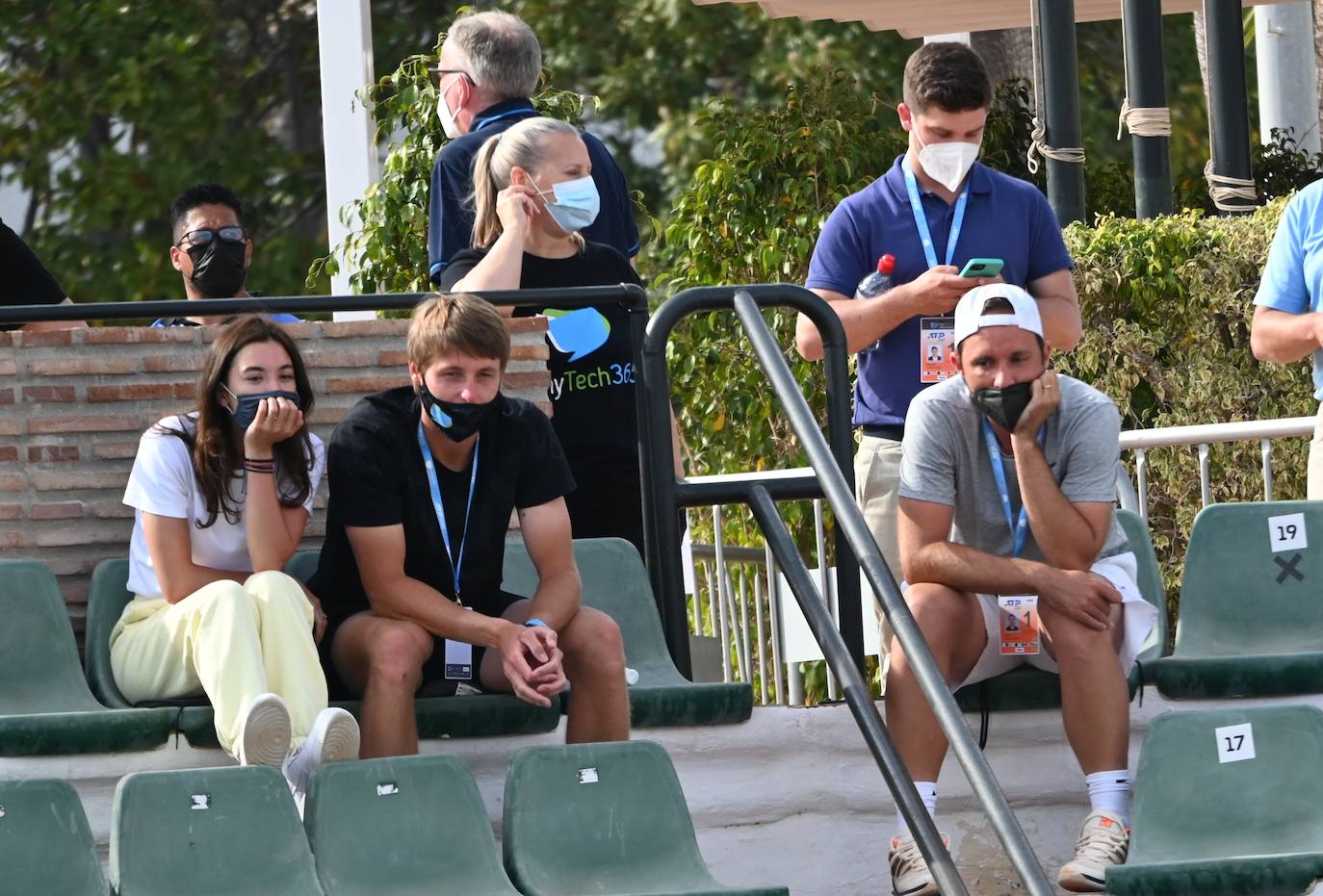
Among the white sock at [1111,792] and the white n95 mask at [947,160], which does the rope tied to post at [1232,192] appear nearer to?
the white n95 mask at [947,160]

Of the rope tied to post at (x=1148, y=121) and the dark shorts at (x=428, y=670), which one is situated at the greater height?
the rope tied to post at (x=1148, y=121)

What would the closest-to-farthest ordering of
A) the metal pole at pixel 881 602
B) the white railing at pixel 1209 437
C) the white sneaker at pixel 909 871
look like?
the metal pole at pixel 881 602 → the white sneaker at pixel 909 871 → the white railing at pixel 1209 437

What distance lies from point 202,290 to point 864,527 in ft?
6.95

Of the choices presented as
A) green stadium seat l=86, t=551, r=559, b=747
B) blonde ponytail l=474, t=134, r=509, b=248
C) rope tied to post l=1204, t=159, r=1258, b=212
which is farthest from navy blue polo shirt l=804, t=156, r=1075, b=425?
rope tied to post l=1204, t=159, r=1258, b=212

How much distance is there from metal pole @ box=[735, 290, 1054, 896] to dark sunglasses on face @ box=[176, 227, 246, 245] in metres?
1.50

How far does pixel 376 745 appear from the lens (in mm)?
4281

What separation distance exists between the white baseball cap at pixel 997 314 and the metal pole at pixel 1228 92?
422 centimetres

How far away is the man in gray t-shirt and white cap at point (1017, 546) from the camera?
4.37 metres

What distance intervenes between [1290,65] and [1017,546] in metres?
8.62

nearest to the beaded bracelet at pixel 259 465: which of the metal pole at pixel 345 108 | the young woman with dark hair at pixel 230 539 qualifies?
the young woman with dark hair at pixel 230 539

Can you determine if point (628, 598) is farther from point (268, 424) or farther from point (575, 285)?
point (268, 424)

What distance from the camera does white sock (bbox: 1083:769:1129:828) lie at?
14.2 ft

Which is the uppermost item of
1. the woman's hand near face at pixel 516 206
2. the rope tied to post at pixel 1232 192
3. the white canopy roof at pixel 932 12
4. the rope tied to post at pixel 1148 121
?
the white canopy roof at pixel 932 12

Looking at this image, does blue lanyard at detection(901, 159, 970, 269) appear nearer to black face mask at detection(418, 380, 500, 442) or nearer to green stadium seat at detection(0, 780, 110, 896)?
black face mask at detection(418, 380, 500, 442)
